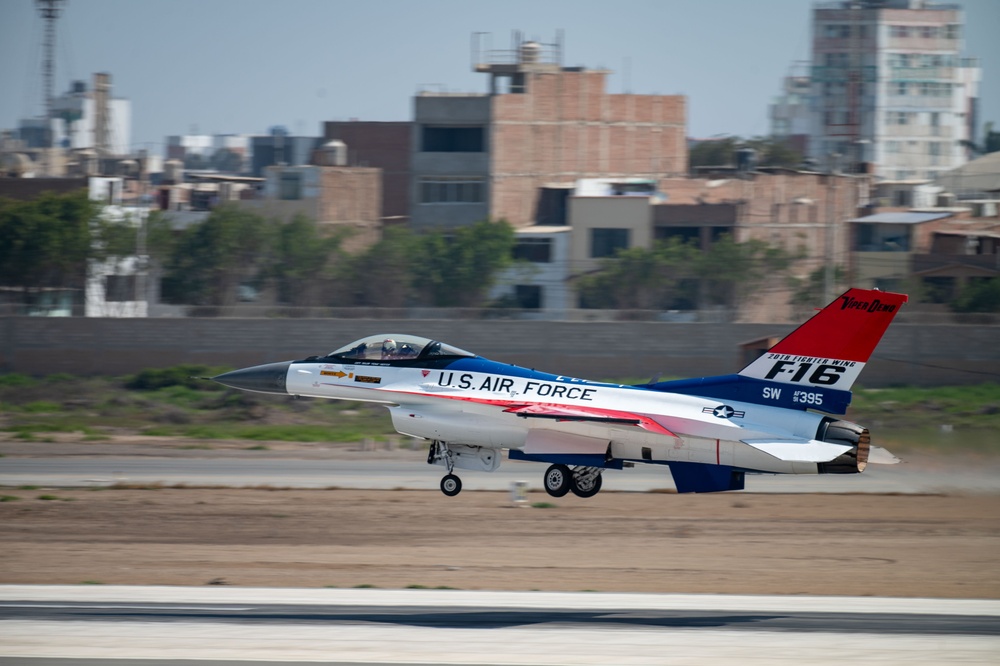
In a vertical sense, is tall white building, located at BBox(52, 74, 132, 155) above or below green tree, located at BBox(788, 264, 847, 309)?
above

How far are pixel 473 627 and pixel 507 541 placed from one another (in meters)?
9.73

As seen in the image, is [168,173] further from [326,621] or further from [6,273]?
[326,621]

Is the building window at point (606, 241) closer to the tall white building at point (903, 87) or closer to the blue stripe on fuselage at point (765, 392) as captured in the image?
the blue stripe on fuselage at point (765, 392)

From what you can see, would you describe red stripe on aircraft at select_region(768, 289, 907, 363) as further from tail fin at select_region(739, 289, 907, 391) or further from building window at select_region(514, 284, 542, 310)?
building window at select_region(514, 284, 542, 310)

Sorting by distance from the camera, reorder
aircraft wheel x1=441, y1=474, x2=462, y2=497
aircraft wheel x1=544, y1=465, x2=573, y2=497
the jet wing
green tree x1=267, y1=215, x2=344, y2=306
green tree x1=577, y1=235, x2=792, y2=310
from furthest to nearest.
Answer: green tree x1=267, y1=215, x2=344, y2=306 < green tree x1=577, y1=235, x2=792, y2=310 < aircraft wheel x1=544, y1=465, x2=573, y2=497 < aircraft wheel x1=441, y1=474, x2=462, y2=497 < the jet wing

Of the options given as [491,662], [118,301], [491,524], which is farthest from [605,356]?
[491,662]

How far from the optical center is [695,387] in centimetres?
2669

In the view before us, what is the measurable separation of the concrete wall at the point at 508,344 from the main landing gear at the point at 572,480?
33692 mm

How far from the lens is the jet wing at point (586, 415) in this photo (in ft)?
85.9

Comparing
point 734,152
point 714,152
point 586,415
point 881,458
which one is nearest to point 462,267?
point 586,415

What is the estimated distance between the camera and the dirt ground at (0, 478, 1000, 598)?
31.8m

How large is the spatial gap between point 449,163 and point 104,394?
37594 mm

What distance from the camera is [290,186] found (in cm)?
8694

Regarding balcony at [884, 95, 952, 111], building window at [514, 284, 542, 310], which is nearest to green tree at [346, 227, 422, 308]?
building window at [514, 284, 542, 310]
